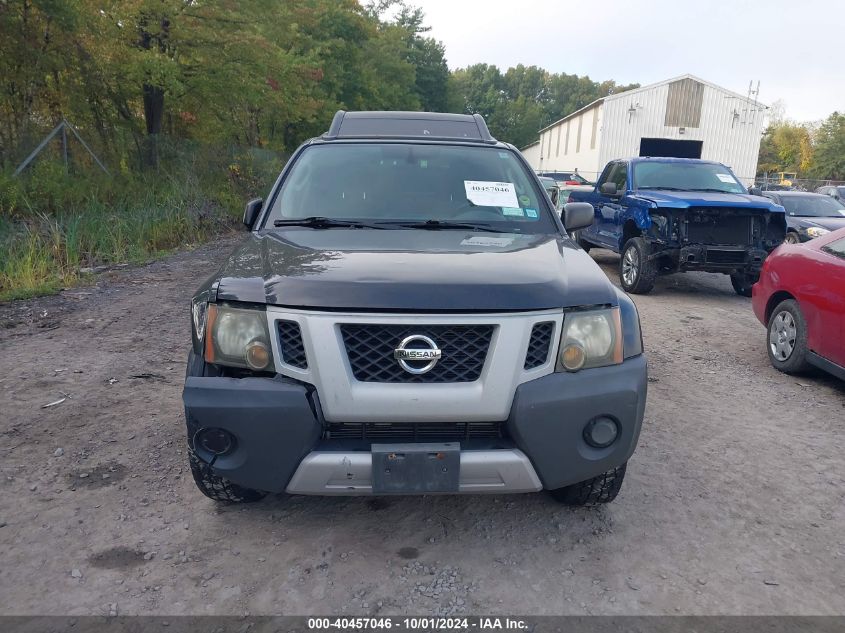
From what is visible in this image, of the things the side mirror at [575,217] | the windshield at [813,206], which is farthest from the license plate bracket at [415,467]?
the windshield at [813,206]

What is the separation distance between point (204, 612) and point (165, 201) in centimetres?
1188

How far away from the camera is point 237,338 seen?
8.50 feet

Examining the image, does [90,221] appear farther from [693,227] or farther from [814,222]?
[814,222]

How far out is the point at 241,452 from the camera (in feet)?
8.34

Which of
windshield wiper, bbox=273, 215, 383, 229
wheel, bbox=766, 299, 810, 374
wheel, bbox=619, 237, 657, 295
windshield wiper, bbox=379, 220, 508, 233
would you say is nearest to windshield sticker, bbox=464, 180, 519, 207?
windshield wiper, bbox=379, 220, 508, 233

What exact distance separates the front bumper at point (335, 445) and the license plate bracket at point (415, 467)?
41 millimetres

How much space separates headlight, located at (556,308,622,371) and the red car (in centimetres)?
296

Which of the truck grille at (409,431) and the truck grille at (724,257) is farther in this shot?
the truck grille at (724,257)

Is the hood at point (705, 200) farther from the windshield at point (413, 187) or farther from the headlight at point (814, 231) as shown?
the windshield at point (413, 187)

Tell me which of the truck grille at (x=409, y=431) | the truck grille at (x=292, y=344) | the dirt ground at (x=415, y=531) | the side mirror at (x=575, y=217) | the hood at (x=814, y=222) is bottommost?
the dirt ground at (x=415, y=531)

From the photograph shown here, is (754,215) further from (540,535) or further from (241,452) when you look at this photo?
(241,452)

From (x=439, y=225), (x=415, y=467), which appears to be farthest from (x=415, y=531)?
(x=439, y=225)

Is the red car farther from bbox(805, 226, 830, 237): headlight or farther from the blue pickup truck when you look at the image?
bbox(805, 226, 830, 237): headlight

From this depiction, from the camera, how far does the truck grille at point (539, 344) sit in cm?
255
